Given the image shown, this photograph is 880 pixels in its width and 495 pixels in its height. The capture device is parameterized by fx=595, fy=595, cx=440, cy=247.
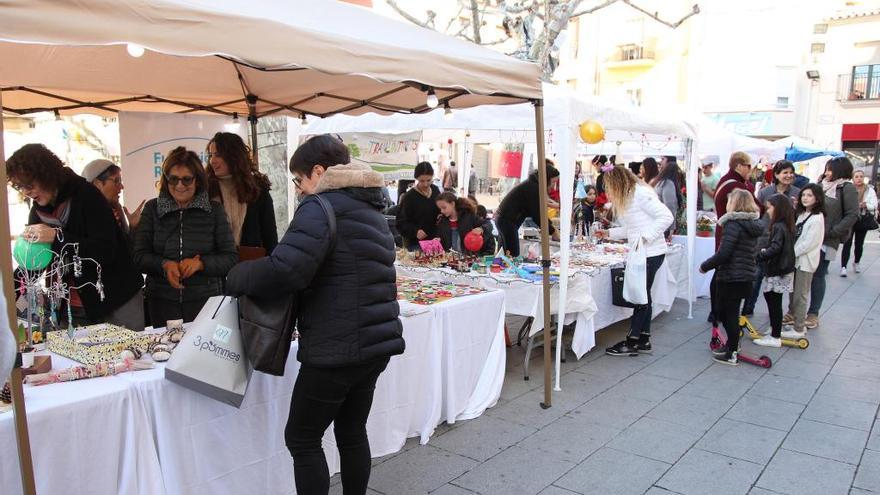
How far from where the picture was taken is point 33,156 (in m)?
2.66

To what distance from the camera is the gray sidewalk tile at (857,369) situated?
471cm

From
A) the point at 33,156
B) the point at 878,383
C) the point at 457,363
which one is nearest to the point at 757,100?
the point at 878,383

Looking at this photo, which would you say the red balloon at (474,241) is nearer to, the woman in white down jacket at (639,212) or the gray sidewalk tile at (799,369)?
the woman in white down jacket at (639,212)

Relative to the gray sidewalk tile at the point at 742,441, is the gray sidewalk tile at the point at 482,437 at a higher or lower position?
higher

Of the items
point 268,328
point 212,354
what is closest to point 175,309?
point 212,354

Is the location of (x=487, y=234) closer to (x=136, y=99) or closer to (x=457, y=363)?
(x=457, y=363)

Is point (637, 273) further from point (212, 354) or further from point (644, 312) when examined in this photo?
point (212, 354)

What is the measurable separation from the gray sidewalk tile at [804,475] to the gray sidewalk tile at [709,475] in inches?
3.2

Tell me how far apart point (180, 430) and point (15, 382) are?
2.11 ft

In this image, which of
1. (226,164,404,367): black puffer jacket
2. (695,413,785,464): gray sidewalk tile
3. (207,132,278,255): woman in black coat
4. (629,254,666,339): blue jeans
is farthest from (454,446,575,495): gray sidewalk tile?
(629,254,666,339): blue jeans

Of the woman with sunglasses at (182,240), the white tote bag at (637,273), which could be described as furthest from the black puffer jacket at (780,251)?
the woman with sunglasses at (182,240)

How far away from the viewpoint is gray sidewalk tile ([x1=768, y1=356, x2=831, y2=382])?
470cm

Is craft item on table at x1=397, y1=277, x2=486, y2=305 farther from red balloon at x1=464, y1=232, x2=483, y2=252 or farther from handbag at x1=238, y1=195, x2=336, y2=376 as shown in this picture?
handbag at x1=238, y1=195, x2=336, y2=376

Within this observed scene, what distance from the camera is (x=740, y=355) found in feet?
16.4
